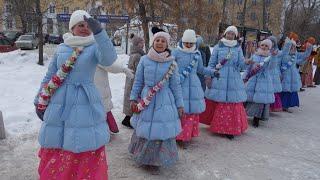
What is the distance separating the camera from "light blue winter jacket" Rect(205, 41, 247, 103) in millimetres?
6551

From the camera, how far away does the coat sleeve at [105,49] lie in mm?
3220

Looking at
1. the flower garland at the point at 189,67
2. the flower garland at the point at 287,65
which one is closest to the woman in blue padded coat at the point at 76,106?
the flower garland at the point at 189,67

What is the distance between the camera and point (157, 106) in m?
4.76

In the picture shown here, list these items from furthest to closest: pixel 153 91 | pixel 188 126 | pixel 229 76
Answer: pixel 229 76
pixel 188 126
pixel 153 91

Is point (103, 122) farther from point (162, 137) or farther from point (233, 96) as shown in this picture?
point (233, 96)

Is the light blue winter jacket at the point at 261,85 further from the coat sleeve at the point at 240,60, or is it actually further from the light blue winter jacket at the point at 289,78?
the light blue winter jacket at the point at 289,78

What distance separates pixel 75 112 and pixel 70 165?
546 mm

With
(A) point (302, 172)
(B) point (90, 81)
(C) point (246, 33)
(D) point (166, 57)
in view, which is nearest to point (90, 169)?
(B) point (90, 81)

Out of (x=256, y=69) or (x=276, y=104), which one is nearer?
(x=256, y=69)

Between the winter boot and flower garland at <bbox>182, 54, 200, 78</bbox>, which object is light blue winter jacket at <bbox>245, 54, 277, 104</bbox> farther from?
flower garland at <bbox>182, 54, 200, 78</bbox>

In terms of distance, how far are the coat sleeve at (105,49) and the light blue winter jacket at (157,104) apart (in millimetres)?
1411

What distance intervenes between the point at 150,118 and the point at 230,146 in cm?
204

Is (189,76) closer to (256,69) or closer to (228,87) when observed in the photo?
(228,87)

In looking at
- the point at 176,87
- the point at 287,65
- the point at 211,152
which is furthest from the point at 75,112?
the point at 287,65
